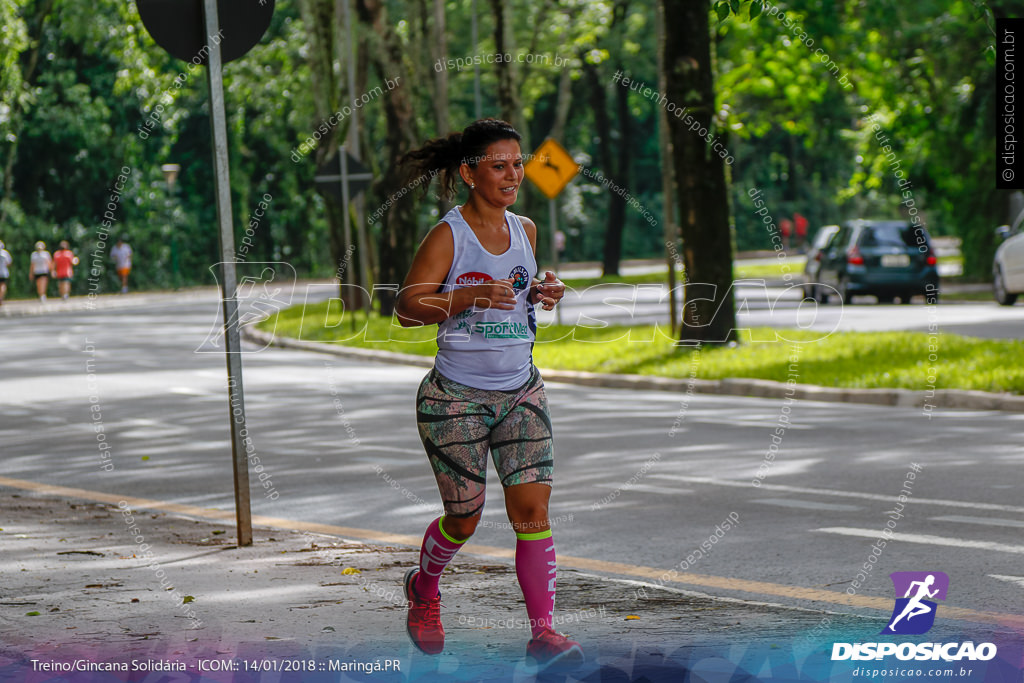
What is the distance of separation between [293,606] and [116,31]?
3892 centimetres

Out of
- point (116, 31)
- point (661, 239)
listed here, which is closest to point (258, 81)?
point (116, 31)

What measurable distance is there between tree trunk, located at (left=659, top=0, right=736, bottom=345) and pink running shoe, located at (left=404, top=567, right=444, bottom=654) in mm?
13738

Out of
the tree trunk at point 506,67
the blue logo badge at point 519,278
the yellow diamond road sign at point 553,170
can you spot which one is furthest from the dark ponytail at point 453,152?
the tree trunk at point 506,67

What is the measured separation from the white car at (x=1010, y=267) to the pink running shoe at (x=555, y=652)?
21915 mm

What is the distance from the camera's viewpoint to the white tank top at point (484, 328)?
4.96 m

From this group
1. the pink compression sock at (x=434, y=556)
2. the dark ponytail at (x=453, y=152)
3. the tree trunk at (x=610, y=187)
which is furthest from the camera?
the tree trunk at (x=610, y=187)

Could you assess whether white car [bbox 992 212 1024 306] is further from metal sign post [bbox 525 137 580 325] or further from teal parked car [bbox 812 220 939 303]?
metal sign post [bbox 525 137 580 325]

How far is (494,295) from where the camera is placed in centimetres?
485

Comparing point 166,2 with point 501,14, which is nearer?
point 166,2

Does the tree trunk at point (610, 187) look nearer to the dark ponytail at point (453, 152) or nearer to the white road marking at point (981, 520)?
the white road marking at point (981, 520)

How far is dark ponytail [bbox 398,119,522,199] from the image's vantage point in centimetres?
508

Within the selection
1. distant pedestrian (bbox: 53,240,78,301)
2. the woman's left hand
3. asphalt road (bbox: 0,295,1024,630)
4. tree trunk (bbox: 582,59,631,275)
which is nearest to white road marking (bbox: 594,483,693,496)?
asphalt road (bbox: 0,295,1024,630)

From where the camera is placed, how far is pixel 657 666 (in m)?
4.81

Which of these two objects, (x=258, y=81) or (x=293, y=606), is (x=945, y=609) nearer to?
(x=293, y=606)
